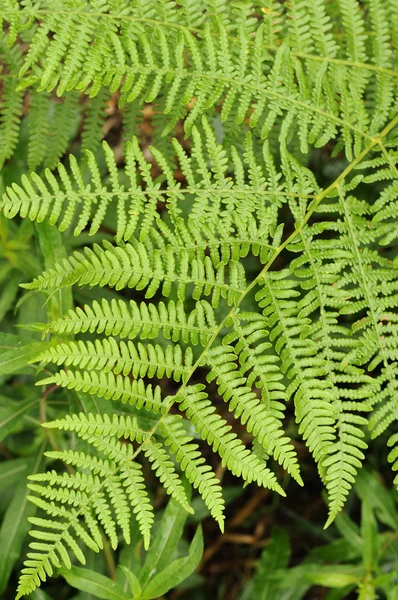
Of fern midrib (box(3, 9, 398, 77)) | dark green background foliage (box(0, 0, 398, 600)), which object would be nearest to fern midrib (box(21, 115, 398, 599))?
dark green background foliage (box(0, 0, 398, 600))

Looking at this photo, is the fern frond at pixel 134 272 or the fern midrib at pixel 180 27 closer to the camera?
the fern frond at pixel 134 272

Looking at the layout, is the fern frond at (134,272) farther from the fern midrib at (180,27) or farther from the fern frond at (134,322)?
the fern midrib at (180,27)

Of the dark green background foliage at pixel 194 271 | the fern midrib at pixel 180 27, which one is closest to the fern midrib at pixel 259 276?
the dark green background foliage at pixel 194 271

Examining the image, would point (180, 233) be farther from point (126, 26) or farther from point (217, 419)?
point (126, 26)

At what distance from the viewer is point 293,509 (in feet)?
9.73

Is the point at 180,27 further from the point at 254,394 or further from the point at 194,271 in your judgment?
the point at 254,394

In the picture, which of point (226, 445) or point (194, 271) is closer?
point (226, 445)

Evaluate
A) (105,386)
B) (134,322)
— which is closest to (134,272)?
(134,322)

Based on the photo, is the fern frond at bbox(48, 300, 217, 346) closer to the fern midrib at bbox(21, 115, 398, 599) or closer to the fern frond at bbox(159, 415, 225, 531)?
the fern midrib at bbox(21, 115, 398, 599)

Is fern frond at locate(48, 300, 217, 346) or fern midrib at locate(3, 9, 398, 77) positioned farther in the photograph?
fern midrib at locate(3, 9, 398, 77)

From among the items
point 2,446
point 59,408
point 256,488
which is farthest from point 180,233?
point 256,488

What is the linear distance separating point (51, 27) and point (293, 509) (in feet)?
8.04

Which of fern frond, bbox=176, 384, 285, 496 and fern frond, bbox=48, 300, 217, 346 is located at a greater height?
fern frond, bbox=48, 300, 217, 346

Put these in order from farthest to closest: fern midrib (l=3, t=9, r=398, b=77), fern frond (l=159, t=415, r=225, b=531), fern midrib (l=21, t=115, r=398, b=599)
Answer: fern midrib (l=3, t=9, r=398, b=77) < fern midrib (l=21, t=115, r=398, b=599) < fern frond (l=159, t=415, r=225, b=531)
